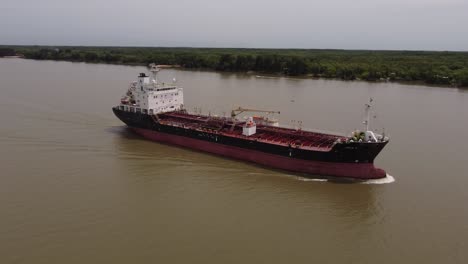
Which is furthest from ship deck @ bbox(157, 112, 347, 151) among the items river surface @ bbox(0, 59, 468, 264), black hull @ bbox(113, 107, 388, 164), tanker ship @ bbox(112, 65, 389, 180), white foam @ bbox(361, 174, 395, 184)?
white foam @ bbox(361, 174, 395, 184)

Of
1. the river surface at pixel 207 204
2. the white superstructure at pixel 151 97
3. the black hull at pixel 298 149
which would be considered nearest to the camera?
the river surface at pixel 207 204

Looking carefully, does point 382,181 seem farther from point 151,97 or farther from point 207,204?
point 151,97

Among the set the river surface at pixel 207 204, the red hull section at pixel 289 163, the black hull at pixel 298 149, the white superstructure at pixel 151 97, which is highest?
the white superstructure at pixel 151 97

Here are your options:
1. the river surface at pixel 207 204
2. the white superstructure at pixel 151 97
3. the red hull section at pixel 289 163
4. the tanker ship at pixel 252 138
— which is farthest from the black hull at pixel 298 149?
the white superstructure at pixel 151 97

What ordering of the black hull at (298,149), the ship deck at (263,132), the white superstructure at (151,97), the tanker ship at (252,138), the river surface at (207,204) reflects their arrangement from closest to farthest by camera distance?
the river surface at (207,204) → the black hull at (298,149) → the tanker ship at (252,138) → the ship deck at (263,132) → the white superstructure at (151,97)

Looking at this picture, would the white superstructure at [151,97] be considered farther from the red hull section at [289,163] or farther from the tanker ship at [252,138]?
the red hull section at [289,163]

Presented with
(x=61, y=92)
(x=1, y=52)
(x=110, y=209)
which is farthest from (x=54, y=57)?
(x=110, y=209)

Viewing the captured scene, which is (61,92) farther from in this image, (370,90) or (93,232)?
(370,90)
